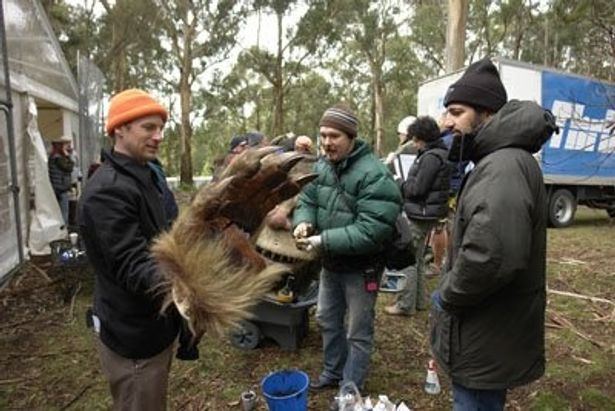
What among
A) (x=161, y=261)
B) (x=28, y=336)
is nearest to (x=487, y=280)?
(x=161, y=261)

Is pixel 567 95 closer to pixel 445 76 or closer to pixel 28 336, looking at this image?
pixel 445 76

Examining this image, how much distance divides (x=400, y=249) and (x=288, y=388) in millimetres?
1061

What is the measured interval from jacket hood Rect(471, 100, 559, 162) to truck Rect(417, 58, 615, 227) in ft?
25.1

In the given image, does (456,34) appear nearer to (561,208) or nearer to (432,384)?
(561,208)

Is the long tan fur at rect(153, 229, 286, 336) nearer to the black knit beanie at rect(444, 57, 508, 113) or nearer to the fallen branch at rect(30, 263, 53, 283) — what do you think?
the black knit beanie at rect(444, 57, 508, 113)

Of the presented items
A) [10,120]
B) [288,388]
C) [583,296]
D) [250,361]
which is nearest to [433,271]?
[583,296]

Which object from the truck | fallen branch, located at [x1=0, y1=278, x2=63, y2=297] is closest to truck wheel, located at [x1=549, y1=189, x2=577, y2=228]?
the truck

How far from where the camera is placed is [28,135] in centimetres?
652

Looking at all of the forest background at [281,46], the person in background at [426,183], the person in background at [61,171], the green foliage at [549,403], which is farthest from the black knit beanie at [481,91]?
the forest background at [281,46]

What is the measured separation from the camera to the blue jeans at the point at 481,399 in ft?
6.40

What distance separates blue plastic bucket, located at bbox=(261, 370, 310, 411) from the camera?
2.68m

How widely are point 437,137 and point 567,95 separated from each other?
21.8ft

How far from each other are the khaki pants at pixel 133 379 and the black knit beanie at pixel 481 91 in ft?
5.20

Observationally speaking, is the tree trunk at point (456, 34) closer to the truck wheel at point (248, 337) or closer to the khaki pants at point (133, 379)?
the truck wheel at point (248, 337)
